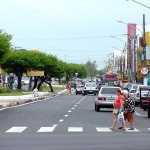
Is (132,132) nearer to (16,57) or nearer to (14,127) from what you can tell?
(14,127)

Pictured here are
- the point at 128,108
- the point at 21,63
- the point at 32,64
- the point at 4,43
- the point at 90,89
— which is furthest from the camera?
the point at 32,64

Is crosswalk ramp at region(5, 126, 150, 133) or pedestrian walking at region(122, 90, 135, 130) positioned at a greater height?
pedestrian walking at region(122, 90, 135, 130)

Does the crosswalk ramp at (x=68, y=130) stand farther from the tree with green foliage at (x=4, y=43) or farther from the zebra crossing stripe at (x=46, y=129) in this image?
the tree with green foliage at (x=4, y=43)

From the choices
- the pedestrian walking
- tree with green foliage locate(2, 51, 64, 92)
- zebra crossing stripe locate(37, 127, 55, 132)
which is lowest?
zebra crossing stripe locate(37, 127, 55, 132)

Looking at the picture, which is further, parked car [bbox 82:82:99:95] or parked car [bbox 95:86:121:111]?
parked car [bbox 82:82:99:95]

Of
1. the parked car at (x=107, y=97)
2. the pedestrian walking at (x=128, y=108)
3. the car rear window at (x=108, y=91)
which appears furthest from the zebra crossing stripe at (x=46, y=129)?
the car rear window at (x=108, y=91)

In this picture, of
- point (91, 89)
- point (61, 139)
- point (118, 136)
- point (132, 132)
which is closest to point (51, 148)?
point (61, 139)

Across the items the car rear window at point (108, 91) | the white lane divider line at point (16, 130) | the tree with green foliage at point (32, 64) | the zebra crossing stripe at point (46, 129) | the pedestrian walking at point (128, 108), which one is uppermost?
the tree with green foliage at point (32, 64)

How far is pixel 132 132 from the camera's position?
25484 mm

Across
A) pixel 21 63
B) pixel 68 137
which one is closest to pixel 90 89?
pixel 21 63

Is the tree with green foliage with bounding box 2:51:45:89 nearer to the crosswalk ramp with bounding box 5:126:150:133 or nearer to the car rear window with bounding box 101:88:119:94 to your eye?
the car rear window with bounding box 101:88:119:94

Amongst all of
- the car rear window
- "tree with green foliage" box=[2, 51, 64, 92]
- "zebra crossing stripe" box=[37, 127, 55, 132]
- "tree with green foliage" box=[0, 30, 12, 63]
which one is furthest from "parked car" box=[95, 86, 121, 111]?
"tree with green foliage" box=[2, 51, 64, 92]

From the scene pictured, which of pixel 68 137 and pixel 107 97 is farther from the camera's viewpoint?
pixel 107 97

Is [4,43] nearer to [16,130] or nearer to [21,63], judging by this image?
[16,130]
